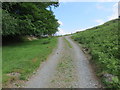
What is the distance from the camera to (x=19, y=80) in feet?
19.3

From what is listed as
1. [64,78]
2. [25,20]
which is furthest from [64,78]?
[25,20]

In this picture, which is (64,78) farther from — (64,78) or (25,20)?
(25,20)

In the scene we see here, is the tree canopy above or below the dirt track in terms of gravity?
above

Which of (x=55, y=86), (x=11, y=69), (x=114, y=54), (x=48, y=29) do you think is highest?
Answer: (x=48, y=29)

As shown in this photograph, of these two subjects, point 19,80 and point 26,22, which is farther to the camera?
point 26,22

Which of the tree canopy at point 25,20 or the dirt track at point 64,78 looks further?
the tree canopy at point 25,20

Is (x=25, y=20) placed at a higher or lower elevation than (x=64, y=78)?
higher

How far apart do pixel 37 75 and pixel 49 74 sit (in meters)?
0.60

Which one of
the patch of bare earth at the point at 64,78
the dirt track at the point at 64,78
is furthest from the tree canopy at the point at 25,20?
the patch of bare earth at the point at 64,78

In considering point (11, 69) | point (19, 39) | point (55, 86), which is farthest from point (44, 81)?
point (19, 39)

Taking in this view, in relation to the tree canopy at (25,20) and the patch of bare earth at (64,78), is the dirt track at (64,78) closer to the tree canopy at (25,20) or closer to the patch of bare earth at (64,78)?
the patch of bare earth at (64,78)

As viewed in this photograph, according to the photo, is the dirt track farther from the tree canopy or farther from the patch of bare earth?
the tree canopy

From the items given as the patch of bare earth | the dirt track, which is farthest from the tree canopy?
the patch of bare earth

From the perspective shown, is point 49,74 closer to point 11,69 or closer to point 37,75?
point 37,75
